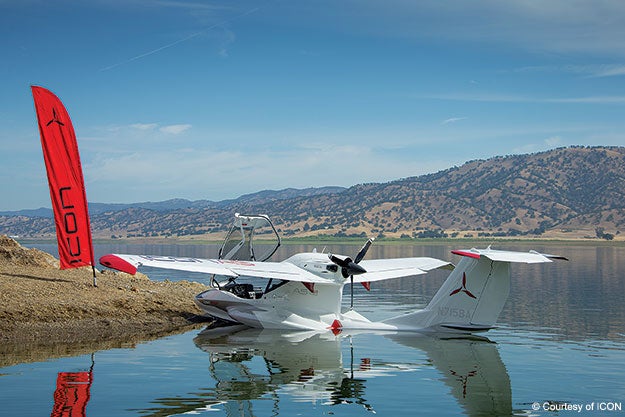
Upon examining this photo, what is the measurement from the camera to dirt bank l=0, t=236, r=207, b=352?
79.1 ft

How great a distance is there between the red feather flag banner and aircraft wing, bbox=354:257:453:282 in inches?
412

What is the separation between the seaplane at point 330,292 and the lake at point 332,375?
0.52 metres

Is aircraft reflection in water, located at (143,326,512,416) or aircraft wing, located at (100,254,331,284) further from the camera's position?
aircraft wing, located at (100,254,331,284)

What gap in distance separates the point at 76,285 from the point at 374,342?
11613 millimetres

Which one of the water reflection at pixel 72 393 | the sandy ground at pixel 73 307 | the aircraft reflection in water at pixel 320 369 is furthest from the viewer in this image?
the sandy ground at pixel 73 307

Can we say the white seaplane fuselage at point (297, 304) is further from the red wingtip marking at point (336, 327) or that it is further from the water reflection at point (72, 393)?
the water reflection at point (72, 393)

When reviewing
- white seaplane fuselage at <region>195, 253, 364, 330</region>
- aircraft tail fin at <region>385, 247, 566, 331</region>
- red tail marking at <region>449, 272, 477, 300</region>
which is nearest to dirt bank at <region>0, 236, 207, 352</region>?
white seaplane fuselage at <region>195, 253, 364, 330</region>

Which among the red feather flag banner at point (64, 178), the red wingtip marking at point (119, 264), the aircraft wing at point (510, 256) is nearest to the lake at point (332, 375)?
the red wingtip marking at point (119, 264)

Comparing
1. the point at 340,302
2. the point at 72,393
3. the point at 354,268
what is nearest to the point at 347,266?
the point at 354,268

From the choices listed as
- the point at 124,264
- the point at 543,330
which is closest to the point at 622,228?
the point at 543,330

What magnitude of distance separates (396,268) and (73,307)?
40.4ft

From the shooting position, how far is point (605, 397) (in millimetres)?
17000

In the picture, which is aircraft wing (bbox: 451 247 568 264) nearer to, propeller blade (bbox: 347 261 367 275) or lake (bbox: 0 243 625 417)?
lake (bbox: 0 243 625 417)

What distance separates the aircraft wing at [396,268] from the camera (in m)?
29.5
